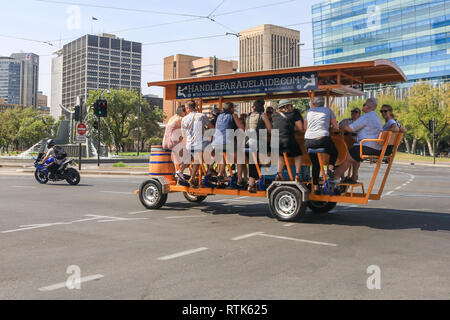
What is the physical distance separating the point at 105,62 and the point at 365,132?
102558 millimetres

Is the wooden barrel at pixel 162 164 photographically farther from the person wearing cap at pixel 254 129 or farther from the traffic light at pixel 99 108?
the traffic light at pixel 99 108

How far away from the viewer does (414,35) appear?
284ft

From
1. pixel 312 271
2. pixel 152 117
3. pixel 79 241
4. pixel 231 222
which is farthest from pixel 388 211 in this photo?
pixel 152 117

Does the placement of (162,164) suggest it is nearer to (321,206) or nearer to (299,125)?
(299,125)

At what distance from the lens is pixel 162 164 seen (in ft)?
32.0

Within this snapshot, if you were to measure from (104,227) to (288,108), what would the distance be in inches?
157

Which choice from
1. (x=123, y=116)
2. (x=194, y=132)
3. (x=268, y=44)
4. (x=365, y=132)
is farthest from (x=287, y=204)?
(x=123, y=116)

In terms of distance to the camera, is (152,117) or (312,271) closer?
(312,271)

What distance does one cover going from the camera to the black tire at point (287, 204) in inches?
303

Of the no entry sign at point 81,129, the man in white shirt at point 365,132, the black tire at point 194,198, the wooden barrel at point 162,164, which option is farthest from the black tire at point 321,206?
the no entry sign at point 81,129

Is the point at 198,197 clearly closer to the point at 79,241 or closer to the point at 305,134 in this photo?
the point at 305,134

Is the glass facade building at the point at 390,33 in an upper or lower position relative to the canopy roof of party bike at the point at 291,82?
upper

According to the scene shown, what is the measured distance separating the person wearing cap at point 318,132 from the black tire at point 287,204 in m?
0.43
